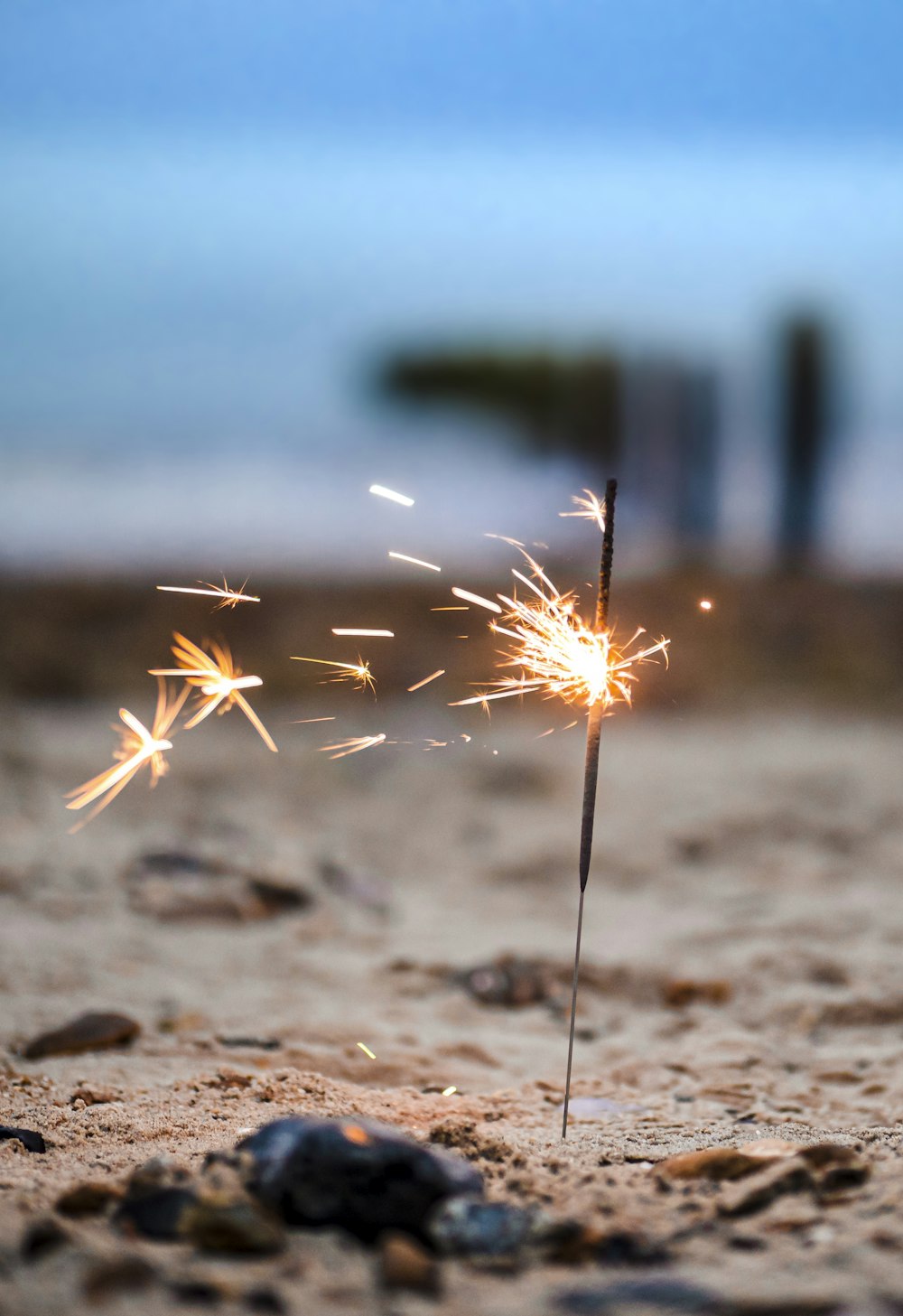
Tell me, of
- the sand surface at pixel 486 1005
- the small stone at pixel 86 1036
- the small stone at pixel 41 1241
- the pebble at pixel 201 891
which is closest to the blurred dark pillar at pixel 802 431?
the sand surface at pixel 486 1005

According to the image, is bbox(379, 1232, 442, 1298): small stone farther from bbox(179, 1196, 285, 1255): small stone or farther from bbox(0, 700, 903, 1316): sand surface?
bbox(179, 1196, 285, 1255): small stone

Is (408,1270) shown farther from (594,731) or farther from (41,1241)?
(594,731)


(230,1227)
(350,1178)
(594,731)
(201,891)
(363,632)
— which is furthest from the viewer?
(201,891)

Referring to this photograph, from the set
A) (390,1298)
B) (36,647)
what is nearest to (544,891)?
(390,1298)

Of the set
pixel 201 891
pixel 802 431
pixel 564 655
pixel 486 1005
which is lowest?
pixel 486 1005

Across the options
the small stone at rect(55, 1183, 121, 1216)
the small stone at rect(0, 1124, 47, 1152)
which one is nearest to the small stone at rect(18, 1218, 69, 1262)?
the small stone at rect(55, 1183, 121, 1216)

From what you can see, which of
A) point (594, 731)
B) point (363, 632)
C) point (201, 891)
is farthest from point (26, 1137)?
point (201, 891)

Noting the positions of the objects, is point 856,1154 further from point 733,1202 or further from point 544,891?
point 544,891

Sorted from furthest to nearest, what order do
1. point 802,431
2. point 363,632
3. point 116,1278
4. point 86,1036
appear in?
point 802,431, point 86,1036, point 363,632, point 116,1278
